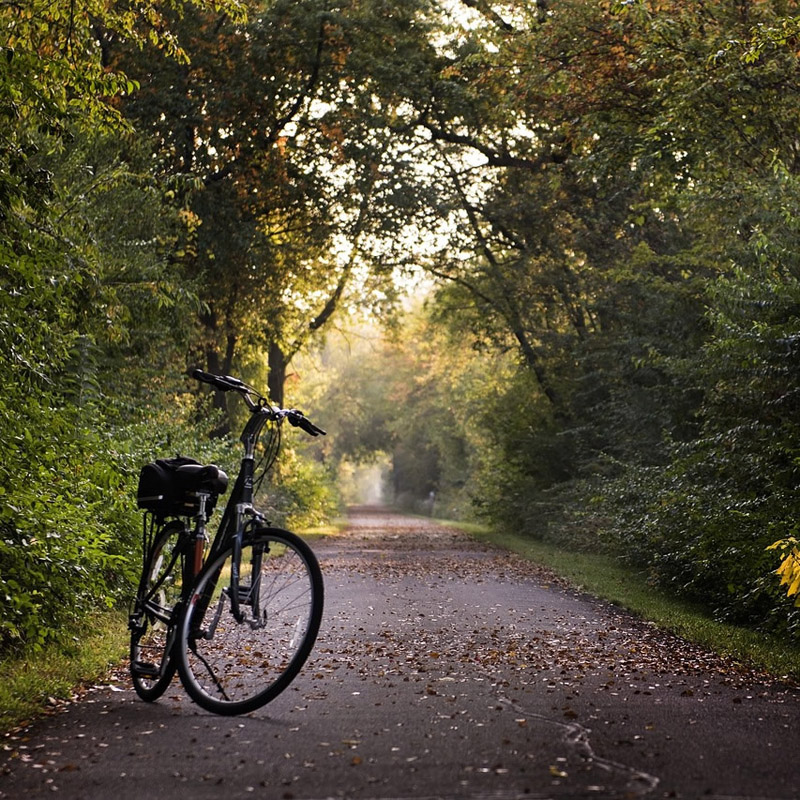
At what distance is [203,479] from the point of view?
6445mm

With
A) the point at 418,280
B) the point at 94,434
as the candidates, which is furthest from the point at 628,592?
the point at 418,280

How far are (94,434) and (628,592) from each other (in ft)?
22.8

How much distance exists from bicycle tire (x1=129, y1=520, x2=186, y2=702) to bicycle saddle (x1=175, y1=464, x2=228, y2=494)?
0.32m

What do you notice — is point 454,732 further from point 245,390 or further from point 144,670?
point 245,390

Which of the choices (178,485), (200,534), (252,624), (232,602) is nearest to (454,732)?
(252,624)

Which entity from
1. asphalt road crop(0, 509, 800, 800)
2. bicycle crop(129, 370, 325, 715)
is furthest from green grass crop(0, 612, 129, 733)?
bicycle crop(129, 370, 325, 715)

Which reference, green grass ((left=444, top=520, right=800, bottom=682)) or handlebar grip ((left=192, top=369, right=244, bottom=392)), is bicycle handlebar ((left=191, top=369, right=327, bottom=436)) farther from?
green grass ((left=444, top=520, right=800, bottom=682))

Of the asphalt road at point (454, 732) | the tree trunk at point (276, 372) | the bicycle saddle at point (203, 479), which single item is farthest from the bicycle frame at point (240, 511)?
the tree trunk at point (276, 372)

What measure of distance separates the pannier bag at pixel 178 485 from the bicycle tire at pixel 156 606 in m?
0.14

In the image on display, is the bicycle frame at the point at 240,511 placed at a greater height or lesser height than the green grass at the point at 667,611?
greater

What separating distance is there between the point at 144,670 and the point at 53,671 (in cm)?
96

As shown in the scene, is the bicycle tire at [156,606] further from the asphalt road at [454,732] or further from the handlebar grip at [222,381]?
the handlebar grip at [222,381]

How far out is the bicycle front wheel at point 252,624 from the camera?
570cm

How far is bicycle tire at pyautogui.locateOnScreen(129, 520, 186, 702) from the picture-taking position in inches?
249
